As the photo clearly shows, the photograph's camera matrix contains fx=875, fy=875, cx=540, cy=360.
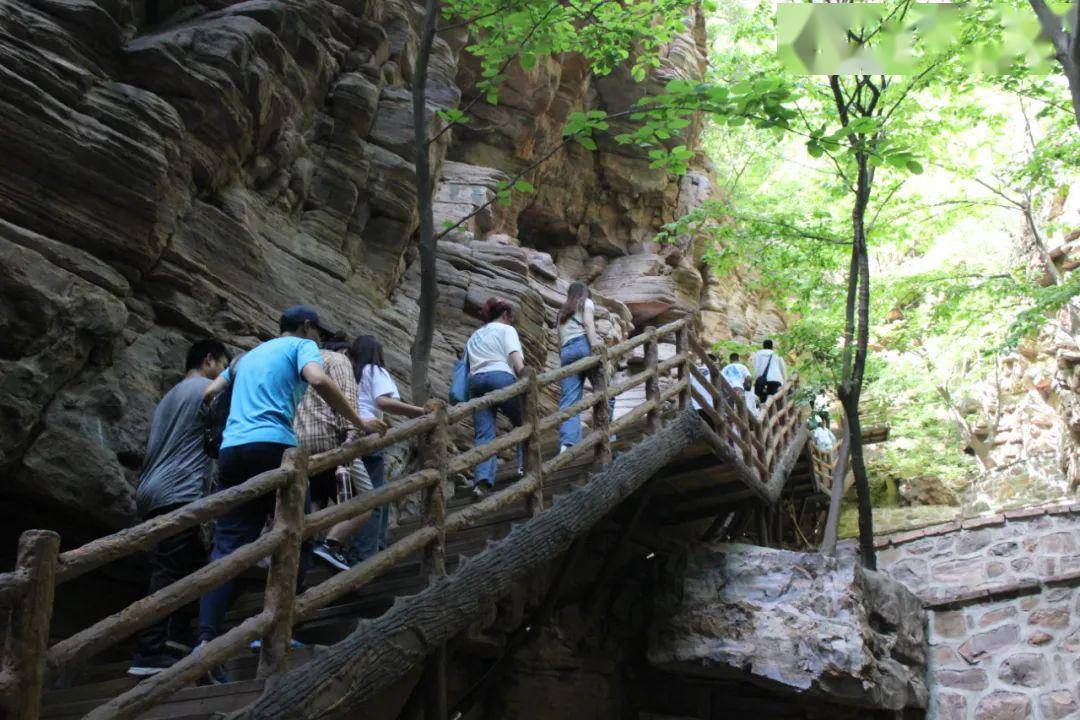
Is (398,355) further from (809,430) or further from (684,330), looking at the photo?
(809,430)

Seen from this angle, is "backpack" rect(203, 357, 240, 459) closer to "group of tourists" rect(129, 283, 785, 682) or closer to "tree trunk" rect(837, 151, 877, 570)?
"group of tourists" rect(129, 283, 785, 682)

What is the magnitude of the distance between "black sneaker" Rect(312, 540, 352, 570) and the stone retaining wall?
278 inches

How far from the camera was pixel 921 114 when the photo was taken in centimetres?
1398

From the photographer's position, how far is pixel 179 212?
8.15 m

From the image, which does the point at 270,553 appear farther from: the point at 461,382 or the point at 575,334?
the point at 575,334

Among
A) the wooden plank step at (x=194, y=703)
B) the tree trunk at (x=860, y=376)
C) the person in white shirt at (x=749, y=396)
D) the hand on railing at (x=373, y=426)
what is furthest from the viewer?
the person in white shirt at (x=749, y=396)

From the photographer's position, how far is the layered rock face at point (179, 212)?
6.33m

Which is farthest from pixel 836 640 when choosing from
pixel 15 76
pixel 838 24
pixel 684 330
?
pixel 15 76

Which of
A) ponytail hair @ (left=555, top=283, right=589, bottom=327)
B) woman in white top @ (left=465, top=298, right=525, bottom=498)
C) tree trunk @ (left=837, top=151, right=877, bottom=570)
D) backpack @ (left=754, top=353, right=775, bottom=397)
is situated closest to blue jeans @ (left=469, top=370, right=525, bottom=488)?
woman in white top @ (left=465, top=298, right=525, bottom=498)

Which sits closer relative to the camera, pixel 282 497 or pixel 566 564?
pixel 282 497

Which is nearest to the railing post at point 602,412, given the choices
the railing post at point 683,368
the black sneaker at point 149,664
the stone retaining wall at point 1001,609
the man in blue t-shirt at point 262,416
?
the railing post at point 683,368

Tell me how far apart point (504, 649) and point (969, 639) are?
5.62 metres

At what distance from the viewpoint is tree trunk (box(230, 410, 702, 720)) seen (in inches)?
153

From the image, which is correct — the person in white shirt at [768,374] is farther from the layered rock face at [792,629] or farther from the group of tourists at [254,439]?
the group of tourists at [254,439]
